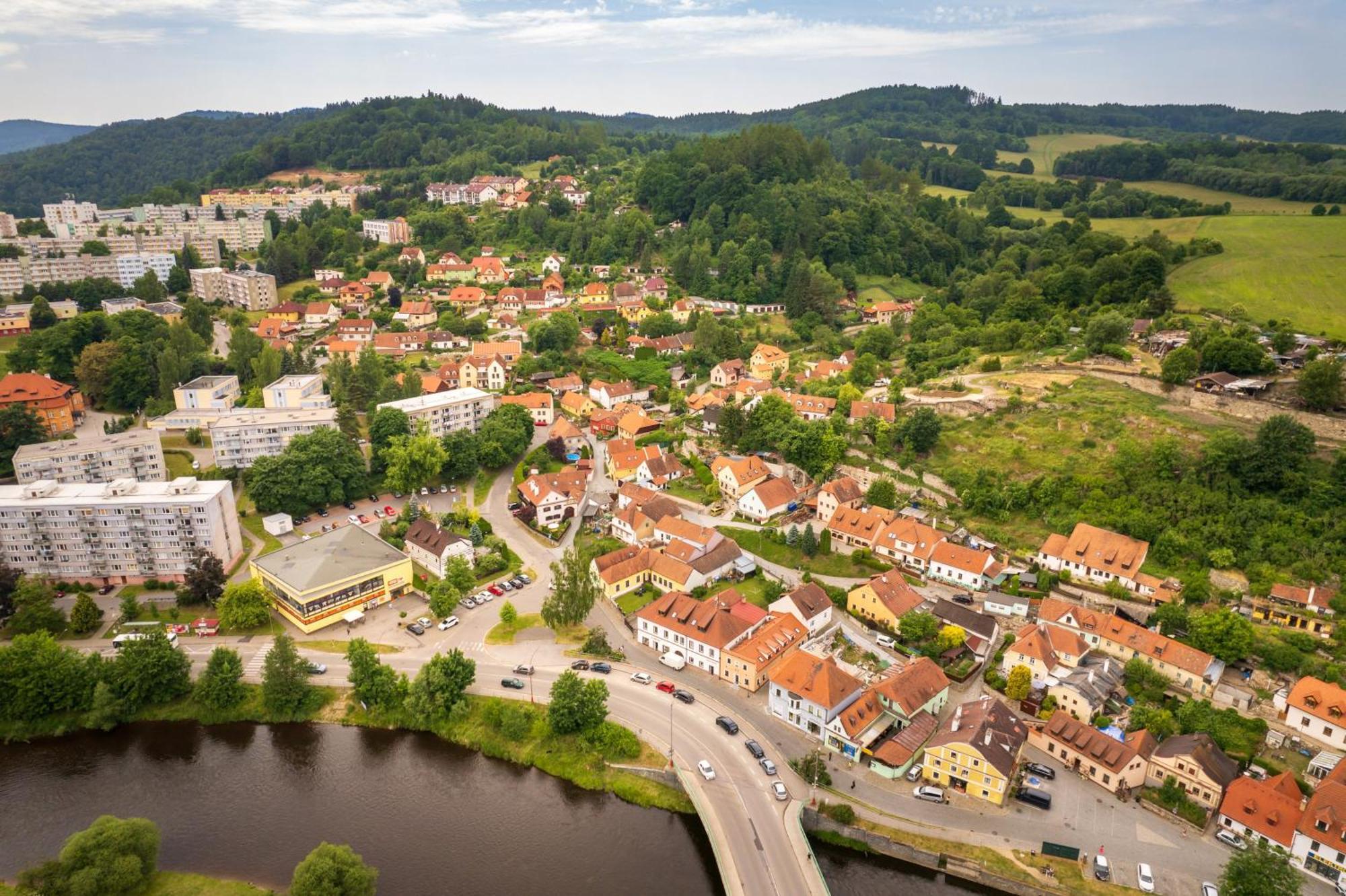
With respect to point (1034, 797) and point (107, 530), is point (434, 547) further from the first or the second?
point (1034, 797)

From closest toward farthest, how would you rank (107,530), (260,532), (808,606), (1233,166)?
(808,606) < (107,530) < (260,532) < (1233,166)

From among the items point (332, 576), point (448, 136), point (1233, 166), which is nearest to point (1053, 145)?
point (1233, 166)

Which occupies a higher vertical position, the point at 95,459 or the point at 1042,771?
the point at 95,459

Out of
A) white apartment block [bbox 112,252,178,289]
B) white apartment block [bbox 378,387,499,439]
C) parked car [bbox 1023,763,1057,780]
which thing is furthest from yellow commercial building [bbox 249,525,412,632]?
white apartment block [bbox 112,252,178,289]

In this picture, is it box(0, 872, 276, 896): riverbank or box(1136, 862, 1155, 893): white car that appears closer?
box(1136, 862, 1155, 893): white car

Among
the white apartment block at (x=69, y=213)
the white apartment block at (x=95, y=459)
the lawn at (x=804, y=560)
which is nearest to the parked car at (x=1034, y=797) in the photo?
the lawn at (x=804, y=560)

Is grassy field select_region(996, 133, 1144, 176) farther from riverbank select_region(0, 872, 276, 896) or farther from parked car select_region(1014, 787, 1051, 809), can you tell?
riverbank select_region(0, 872, 276, 896)
